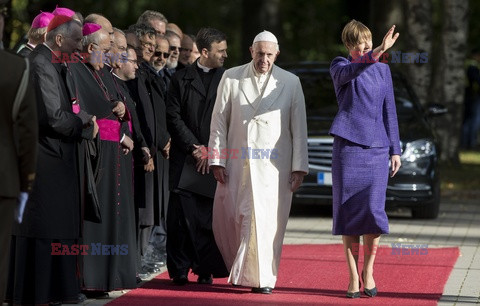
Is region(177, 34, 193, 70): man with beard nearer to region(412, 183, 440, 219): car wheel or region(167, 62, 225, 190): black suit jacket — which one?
region(167, 62, 225, 190): black suit jacket

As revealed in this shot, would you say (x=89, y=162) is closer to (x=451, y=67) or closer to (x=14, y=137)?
(x=14, y=137)

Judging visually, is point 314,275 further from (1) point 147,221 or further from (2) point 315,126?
(2) point 315,126

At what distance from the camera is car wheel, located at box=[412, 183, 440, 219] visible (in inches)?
647

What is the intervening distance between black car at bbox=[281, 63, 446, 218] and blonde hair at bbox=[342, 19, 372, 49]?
615cm

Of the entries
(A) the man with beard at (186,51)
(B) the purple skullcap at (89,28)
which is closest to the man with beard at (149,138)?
(B) the purple skullcap at (89,28)

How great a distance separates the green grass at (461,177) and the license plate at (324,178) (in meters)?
4.71

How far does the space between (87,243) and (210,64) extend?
7.05 ft

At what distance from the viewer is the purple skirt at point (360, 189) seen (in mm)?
10016

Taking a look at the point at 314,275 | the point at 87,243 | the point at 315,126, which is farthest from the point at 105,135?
the point at 315,126

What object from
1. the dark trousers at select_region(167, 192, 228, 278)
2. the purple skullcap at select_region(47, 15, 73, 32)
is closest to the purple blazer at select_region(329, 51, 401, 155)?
the dark trousers at select_region(167, 192, 228, 278)

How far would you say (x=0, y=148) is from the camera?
699 centimetres

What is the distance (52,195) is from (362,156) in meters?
2.48

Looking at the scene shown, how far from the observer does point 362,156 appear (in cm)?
1004

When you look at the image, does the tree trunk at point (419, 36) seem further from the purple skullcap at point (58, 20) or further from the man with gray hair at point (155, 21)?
the purple skullcap at point (58, 20)
